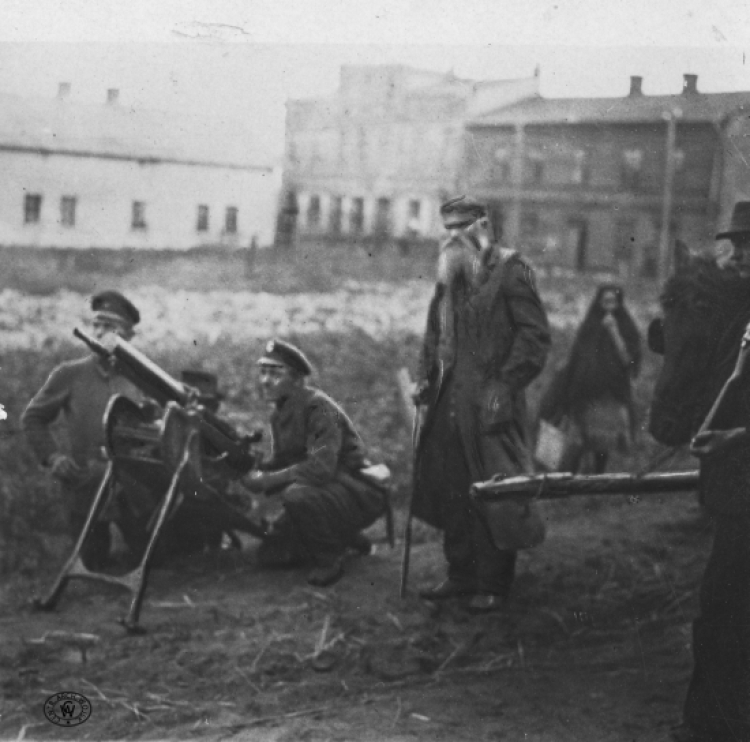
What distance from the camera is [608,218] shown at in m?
5.12

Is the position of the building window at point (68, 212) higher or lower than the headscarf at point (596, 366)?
higher

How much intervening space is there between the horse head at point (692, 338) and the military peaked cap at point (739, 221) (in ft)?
0.50

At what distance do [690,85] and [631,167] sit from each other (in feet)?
1.47

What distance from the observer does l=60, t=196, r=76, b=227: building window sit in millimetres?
5352

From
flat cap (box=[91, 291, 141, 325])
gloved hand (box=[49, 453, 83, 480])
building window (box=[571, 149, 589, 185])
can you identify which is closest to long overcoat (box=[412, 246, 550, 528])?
building window (box=[571, 149, 589, 185])

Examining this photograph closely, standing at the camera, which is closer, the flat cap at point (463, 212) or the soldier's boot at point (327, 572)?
the flat cap at point (463, 212)

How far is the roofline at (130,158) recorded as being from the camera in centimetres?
524

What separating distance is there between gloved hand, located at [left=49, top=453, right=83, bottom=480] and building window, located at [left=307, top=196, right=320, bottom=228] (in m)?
1.57

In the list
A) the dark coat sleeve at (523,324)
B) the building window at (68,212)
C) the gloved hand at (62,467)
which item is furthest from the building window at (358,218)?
the gloved hand at (62,467)

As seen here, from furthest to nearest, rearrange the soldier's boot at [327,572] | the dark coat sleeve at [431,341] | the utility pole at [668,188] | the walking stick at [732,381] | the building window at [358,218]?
1. the building window at [358,218]
2. the soldier's boot at [327,572]
3. the dark coat sleeve at [431,341]
4. the utility pole at [668,188]
5. the walking stick at [732,381]

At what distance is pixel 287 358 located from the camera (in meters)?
5.28

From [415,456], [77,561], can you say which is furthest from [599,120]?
[77,561]

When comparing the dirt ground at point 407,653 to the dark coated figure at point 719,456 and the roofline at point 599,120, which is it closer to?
the dark coated figure at point 719,456

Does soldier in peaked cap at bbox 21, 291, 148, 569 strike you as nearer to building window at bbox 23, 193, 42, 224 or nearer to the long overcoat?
building window at bbox 23, 193, 42, 224
